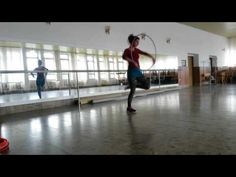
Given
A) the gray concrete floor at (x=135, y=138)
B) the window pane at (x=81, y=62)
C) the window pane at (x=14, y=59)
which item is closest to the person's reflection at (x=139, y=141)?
the gray concrete floor at (x=135, y=138)

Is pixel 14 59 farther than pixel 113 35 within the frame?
Yes

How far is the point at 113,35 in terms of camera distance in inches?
305

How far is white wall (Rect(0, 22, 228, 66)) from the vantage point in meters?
5.46

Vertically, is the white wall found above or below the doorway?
above

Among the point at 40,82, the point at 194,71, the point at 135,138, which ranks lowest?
the point at 135,138

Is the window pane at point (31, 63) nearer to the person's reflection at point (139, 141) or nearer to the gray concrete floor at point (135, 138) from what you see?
the gray concrete floor at point (135, 138)

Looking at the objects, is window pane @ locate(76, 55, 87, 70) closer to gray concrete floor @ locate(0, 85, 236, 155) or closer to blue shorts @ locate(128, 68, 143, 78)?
blue shorts @ locate(128, 68, 143, 78)

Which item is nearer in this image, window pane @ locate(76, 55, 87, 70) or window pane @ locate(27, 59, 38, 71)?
window pane @ locate(27, 59, 38, 71)

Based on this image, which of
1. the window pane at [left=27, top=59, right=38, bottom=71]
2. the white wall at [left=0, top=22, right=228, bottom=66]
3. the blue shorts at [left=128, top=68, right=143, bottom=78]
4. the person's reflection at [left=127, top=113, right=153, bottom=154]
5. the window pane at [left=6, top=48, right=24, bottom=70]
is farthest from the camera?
the window pane at [left=6, top=48, right=24, bottom=70]

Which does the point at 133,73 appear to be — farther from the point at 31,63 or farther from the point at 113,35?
the point at 31,63

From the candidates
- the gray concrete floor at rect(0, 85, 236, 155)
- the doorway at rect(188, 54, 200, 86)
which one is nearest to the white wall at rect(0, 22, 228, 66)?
the doorway at rect(188, 54, 200, 86)

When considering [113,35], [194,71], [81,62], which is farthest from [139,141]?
[81,62]
